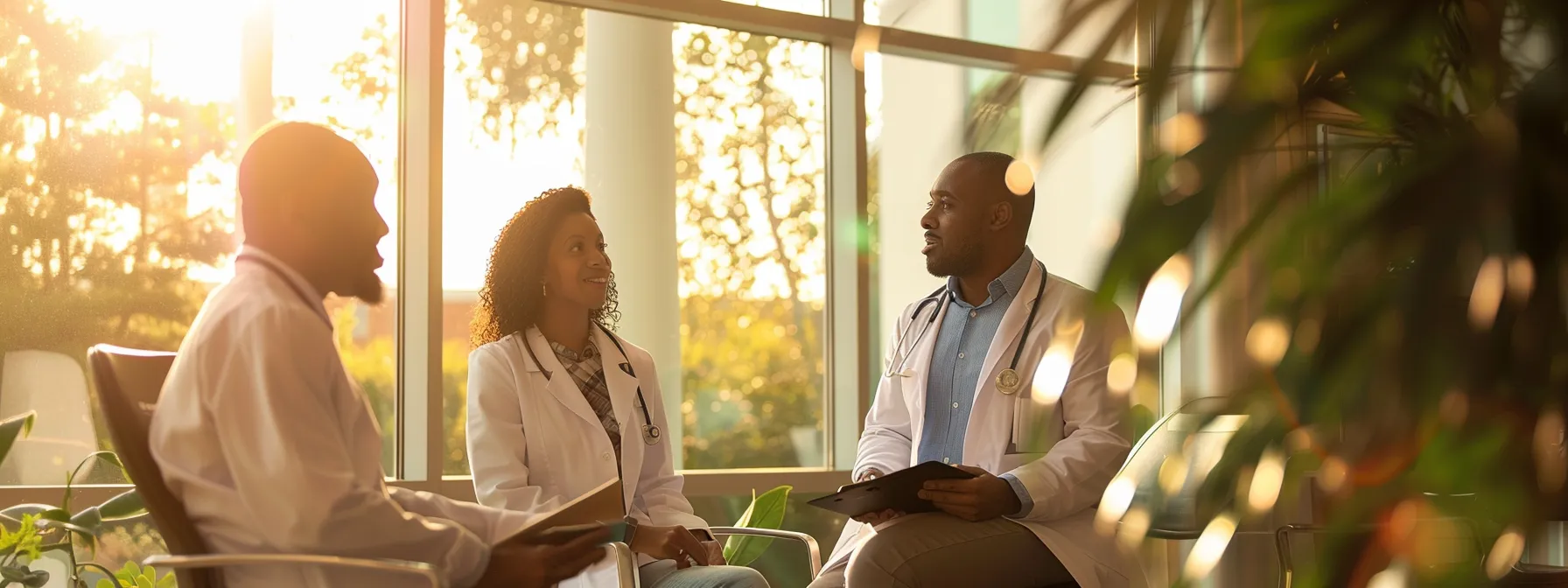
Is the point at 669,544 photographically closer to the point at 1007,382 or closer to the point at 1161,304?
the point at 1007,382

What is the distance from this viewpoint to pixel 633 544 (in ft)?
8.96

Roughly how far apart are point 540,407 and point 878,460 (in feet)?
2.62

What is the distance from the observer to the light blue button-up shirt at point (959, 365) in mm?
3031

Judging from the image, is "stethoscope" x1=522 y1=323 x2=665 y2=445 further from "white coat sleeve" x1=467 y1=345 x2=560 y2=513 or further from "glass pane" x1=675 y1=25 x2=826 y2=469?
"glass pane" x1=675 y1=25 x2=826 y2=469

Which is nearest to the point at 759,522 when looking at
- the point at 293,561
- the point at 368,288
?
the point at 368,288

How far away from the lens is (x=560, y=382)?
2924 millimetres

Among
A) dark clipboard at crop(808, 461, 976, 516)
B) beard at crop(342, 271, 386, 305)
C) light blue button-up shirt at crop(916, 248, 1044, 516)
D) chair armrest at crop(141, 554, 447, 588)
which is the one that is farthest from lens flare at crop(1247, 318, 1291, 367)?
light blue button-up shirt at crop(916, 248, 1044, 516)

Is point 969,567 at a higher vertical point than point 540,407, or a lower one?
lower

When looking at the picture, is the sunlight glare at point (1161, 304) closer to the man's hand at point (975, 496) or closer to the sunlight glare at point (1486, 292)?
the sunlight glare at point (1486, 292)

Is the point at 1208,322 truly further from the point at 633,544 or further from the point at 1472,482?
the point at 633,544

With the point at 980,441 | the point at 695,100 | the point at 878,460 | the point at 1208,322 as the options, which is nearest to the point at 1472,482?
the point at 1208,322

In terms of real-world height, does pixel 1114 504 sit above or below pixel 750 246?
below

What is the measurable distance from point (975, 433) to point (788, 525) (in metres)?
1.89

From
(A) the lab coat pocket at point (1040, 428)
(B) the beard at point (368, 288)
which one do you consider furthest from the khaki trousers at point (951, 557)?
(A) the lab coat pocket at point (1040, 428)
